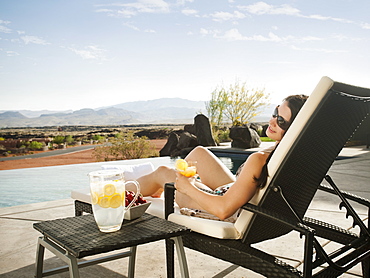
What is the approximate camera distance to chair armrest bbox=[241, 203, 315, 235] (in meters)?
1.49

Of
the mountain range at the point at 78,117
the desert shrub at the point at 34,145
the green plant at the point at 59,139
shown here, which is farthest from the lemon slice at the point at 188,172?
the green plant at the point at 59,139

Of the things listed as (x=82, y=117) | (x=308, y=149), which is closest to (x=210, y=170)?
(x=308, y=149)

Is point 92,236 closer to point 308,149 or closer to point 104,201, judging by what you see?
point 104,201

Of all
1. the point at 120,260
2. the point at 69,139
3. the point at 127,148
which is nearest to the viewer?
the point at 120,260

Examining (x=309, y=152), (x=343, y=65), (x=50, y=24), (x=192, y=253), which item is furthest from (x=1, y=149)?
(x=343, y=65)

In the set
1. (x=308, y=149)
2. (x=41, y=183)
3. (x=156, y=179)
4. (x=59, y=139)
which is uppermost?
(x=308, y=149)

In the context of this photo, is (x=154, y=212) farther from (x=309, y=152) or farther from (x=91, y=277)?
(x=309, y=152)

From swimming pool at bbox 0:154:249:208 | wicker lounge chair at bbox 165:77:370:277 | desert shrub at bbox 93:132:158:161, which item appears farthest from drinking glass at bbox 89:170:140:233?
desert shrub at bbox 93:132:158:161

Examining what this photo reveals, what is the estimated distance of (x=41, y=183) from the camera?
298 inches

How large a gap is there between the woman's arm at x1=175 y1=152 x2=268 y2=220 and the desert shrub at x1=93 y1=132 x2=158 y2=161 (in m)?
11.0

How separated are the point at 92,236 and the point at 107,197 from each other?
0.17 meters

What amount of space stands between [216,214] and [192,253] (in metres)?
0.96

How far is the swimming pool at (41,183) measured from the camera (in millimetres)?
6199

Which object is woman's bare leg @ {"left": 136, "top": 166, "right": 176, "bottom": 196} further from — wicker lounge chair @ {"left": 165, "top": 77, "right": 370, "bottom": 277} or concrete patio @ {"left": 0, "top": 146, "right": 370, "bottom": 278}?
wicker lounge chair @ {"left": 165, "top": 77, "right": 370, "bottom": 277}
